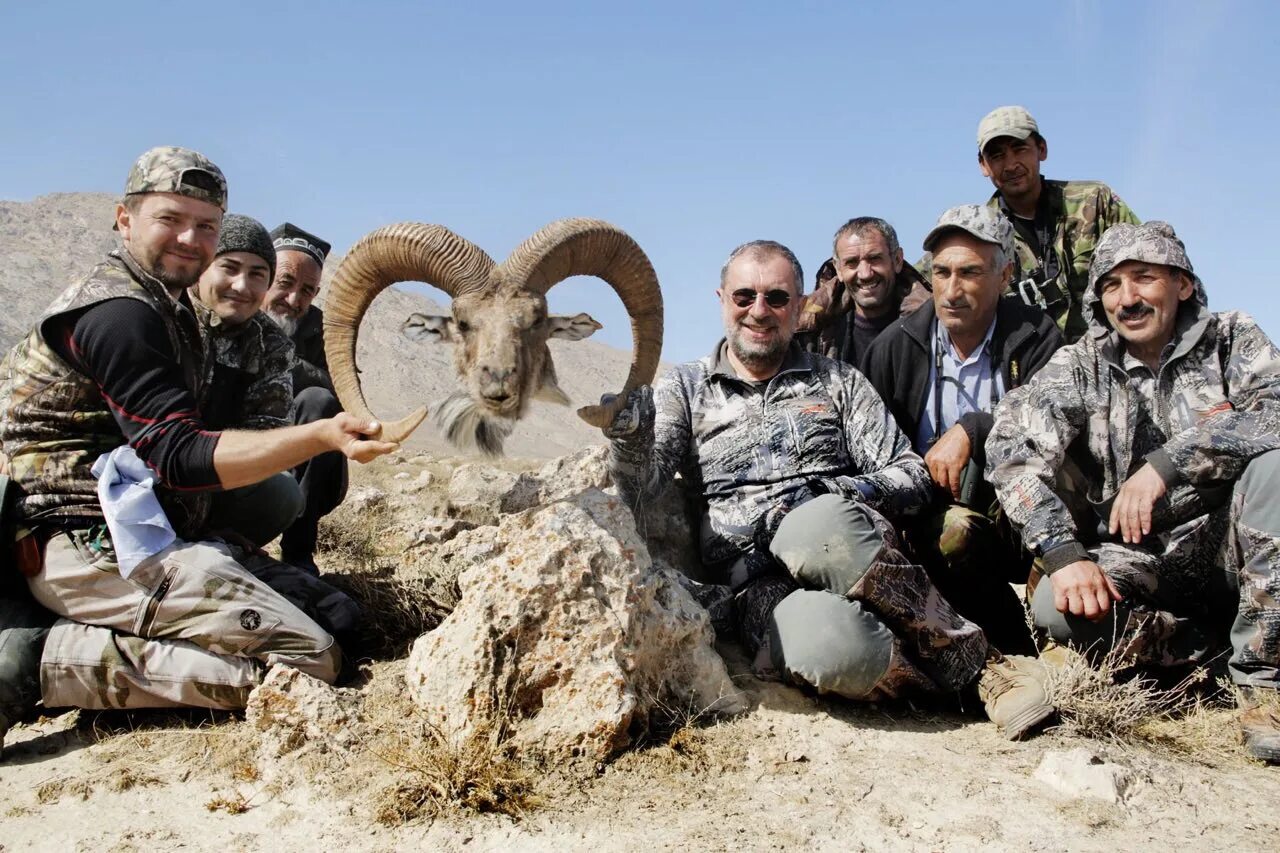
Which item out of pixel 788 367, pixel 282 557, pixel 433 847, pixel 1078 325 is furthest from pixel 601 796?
pixel 1078 325

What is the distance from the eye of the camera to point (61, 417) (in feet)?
13.8

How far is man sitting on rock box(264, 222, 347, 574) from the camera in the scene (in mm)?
6168

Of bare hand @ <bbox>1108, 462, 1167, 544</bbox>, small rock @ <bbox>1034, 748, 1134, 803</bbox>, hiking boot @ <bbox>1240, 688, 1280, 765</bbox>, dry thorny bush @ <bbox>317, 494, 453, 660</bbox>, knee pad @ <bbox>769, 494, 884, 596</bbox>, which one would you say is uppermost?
bare hand @ <bbox>1108, 462, 1167, 544</bbox>

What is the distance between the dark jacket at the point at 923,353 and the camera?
17.9ft

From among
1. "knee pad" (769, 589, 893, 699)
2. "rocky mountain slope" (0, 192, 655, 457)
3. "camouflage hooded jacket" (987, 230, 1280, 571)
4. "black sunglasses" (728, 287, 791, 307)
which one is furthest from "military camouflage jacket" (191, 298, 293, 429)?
"rocky mountain slope" (0, 192, 655, 457)

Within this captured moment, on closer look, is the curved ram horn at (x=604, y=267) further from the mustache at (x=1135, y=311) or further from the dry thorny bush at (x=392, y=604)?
the mustache at (x=1135, y=311)

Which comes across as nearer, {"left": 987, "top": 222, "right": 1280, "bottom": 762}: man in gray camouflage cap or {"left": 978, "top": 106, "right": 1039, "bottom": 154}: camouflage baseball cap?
{"left": 987, "top": 222, "right": 1280, "bottom": 762}: man in gray camouflage cap

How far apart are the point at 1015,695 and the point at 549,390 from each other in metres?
3.56

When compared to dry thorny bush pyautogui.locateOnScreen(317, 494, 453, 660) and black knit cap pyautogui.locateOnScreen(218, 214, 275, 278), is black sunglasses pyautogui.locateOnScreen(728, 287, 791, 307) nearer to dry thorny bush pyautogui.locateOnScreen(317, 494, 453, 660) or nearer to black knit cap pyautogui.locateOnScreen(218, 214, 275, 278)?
dry thorny bush pyautogui.locateOnScreen(317, 494, 453, 660)

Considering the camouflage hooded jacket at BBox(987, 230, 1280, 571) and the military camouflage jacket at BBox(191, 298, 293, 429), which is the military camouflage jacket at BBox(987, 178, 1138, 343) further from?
the military camouflage jacket at BBox(191, 298, 293, 429)

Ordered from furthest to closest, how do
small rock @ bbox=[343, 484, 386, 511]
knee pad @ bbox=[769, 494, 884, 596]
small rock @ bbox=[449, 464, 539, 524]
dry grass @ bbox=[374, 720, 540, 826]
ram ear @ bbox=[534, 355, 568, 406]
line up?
small rock @ bbox=[343, 484, 386, 511], ram ear @ bbox=[534, 355, 568, 406], small rock @ bbox=[449, 464, 539, 524], knee pad @ bbox=[769, 494, 884, 596], dry grass @ bbox=[374, 720, 540, 826]

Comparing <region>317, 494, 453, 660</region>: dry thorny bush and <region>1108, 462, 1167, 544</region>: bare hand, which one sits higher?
<region>1108, 462, 1167, 544</region>: bare hand

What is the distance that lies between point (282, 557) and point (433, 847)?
352cm

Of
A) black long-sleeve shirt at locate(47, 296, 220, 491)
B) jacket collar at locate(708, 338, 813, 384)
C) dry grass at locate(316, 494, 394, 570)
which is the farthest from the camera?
dry grass at locate(316, 494, 394, 570)
